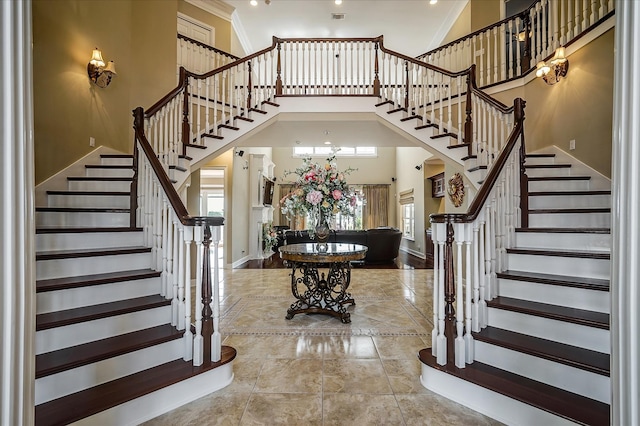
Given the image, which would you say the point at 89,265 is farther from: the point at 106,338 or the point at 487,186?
the point at 487,186

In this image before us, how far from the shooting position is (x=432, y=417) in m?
1.78

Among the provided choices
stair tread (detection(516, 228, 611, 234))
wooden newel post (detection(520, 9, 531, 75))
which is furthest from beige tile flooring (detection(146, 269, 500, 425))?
wooden newel post (detection(520, 9, 531, 75))

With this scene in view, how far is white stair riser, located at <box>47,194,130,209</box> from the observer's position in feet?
10.5

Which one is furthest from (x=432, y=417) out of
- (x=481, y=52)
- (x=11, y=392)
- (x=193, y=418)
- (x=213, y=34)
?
(x=213, y=34)

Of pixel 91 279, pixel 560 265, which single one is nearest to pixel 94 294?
pixel 91 279

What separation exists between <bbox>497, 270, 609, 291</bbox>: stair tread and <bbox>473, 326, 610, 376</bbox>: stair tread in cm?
38

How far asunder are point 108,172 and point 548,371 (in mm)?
4475

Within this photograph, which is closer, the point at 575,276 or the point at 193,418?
the point at 193,418

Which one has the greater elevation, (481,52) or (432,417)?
(481,52)

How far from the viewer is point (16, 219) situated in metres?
0.69

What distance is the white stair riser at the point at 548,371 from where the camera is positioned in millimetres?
1594

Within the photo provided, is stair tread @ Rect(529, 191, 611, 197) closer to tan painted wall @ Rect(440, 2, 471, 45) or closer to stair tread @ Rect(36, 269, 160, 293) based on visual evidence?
stair tread @ Rect(36, 269, 160, 293)

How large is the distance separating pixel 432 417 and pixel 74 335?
2.09 metres

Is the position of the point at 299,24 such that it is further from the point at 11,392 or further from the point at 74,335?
the point at 11,392
